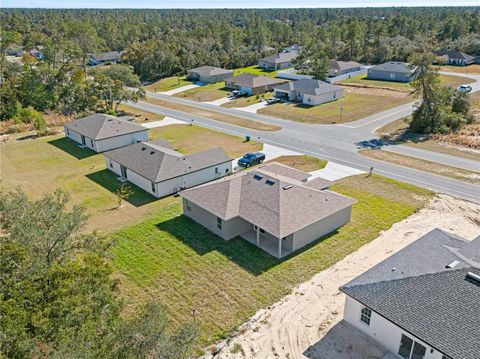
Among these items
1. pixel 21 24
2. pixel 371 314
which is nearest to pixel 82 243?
pixel 371 314

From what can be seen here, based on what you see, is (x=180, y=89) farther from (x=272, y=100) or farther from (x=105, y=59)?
(x=105, y=59)

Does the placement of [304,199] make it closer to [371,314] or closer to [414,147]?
[371,314]

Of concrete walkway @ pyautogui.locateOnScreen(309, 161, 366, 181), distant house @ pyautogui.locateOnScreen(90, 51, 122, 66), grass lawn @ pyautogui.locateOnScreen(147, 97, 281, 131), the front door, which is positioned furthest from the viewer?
distant house @ pyautogui.locateOnScreen(90, 51, 122, 66)

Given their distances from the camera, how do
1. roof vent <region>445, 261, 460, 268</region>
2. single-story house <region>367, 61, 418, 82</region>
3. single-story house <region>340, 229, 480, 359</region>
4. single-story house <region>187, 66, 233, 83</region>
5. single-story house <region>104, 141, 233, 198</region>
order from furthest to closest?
1. single-story house <region>187, 66, 233, 83</region>
2. single-story house <region>367, 61, 418, 82</region>
3. single-story house <region>104, 141, 233, 198</region>
4. roof vent <region>445, 261, 460, 268</region>
5. single-story house <region>340, 229, 480, 359</region>

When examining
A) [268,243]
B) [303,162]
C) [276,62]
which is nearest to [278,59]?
[276,62]

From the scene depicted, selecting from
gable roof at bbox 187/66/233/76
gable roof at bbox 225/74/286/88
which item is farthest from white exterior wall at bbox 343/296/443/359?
gable roof at bbox 187/66/233/76

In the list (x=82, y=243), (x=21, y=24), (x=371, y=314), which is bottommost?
(x=371, y=314)

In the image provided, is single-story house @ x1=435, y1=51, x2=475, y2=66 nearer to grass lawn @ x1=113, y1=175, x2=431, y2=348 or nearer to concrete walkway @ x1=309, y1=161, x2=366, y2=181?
concrete walkway @ x1=309, y1=161, x2=366, y2=181
